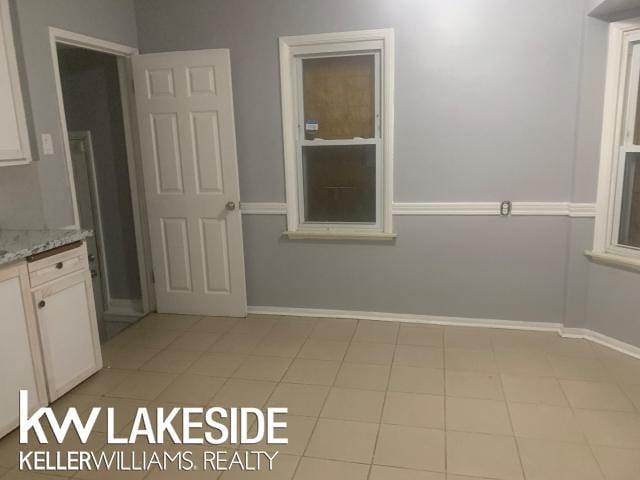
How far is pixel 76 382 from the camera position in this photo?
2785 mm

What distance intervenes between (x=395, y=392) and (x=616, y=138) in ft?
6.86

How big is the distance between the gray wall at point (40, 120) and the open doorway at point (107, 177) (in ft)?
2.44

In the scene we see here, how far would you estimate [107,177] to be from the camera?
402 centimetres

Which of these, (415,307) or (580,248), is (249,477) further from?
(580,248)

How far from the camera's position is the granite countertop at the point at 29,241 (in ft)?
7.59

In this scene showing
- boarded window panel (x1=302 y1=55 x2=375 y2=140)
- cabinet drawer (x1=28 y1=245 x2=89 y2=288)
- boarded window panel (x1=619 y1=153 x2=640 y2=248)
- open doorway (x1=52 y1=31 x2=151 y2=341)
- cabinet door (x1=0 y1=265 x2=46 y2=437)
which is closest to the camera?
cabinet door (x1=0 y1=265 x2=46 y2=437)

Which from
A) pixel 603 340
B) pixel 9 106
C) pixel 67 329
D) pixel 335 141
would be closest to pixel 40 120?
pixel 9 106

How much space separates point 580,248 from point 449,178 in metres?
0.98

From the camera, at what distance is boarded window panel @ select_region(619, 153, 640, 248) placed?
9.95 feet

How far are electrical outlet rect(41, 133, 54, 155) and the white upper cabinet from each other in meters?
0.19

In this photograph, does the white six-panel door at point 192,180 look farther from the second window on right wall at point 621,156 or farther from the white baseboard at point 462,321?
the second window on right wall at point 621,156

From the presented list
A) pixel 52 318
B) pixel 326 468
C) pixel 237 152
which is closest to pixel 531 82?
pixel 237 152

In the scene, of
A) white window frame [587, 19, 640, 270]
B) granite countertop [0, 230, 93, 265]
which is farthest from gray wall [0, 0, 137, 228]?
white window frame [587, 19, 640, 270]

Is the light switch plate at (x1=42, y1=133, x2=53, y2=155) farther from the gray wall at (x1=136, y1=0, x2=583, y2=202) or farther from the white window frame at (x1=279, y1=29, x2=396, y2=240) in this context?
the white window frame at (x1=279, y1=29, x2=396, y2=240)
